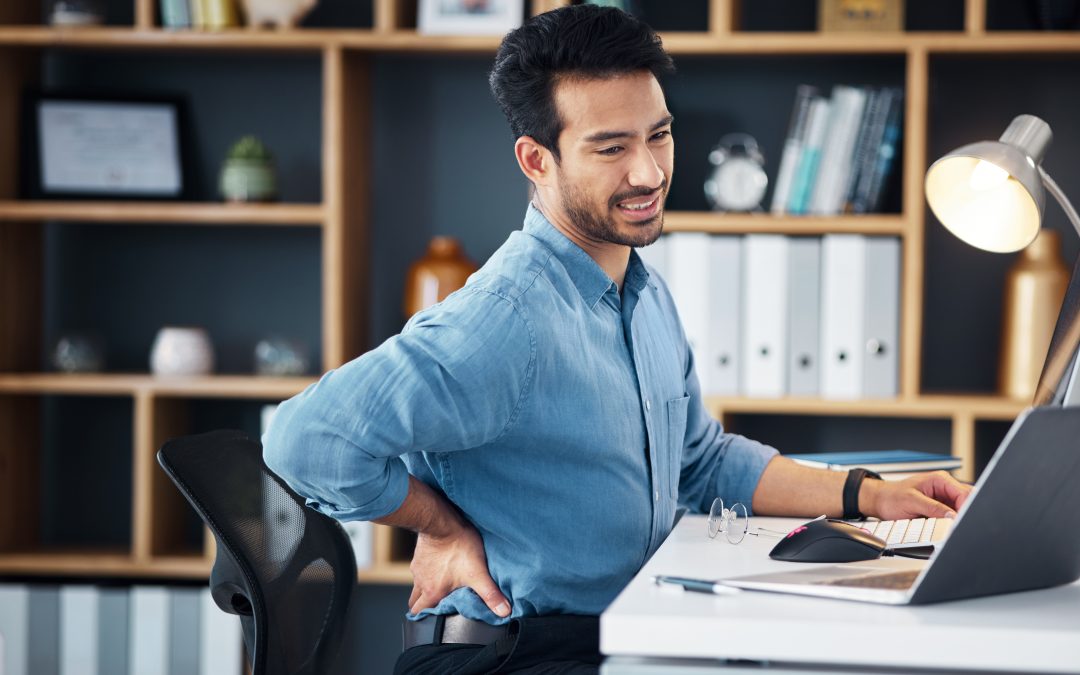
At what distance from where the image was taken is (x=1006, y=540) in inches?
41.4

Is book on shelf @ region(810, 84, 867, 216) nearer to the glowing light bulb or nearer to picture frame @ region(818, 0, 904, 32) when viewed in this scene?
picture frame @ region(818, 0, 904, 32)

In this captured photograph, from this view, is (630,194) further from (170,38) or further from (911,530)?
(170,38)

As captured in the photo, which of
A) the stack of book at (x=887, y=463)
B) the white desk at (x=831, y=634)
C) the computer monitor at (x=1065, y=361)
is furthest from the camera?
the stack of book at (x=887, y=463)

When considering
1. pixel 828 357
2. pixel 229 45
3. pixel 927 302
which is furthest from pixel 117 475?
pixel 927 302

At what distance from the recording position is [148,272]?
313cm

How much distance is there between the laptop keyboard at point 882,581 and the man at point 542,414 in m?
0.33

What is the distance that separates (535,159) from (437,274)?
1292 mm

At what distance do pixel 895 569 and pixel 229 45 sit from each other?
2.15 metres

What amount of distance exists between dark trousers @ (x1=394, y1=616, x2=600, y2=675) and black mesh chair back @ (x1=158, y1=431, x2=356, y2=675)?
17 centimetres

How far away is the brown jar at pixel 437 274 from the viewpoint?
2807 mm

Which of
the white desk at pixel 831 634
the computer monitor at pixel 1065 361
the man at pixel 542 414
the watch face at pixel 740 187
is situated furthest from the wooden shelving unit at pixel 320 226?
the white desk at pixel 831 634

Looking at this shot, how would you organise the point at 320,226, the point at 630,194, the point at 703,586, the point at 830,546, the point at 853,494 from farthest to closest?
the point at 320,226 → the point at 853,494 → the point at 630,194 → the point at 830,546 → the point at 703,586

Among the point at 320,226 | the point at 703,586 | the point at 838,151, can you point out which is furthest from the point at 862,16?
the point at 703,586

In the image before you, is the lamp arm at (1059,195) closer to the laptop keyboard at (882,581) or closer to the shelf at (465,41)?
the laptop keyboard at (882,581)
